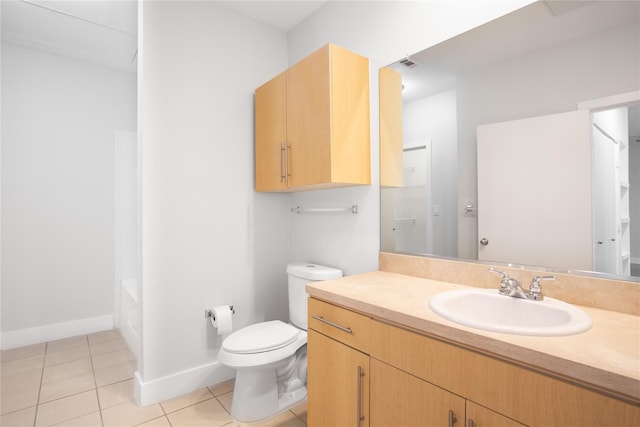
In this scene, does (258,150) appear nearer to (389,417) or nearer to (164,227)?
(164,227)

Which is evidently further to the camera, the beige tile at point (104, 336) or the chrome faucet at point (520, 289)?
the beige tile at point (104, 336)

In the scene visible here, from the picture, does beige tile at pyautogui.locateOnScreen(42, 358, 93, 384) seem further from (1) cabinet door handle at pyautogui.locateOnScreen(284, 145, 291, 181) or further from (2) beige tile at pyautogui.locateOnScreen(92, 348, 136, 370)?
(1) cabinet door handle at pyautogui.locateOnScreen(284, 145, 291, 181)

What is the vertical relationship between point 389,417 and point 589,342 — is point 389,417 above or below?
below

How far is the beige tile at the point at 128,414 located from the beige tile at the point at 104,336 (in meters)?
1.23

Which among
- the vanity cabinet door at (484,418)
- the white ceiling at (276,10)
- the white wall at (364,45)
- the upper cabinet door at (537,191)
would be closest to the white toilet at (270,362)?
the white wall at (364,45)

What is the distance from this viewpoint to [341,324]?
129 centimetres

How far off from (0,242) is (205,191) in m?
2.00

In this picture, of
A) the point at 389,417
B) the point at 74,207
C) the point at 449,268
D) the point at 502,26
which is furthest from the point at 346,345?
the point at 74,207

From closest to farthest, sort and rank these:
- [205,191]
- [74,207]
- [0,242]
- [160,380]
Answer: [160,380], [205,191], [0,242], [74,207]

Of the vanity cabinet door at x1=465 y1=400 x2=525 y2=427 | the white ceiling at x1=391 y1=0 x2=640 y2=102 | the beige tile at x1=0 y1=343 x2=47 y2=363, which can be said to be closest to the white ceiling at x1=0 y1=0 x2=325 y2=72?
the white ceiling at x1=391 y1=0 x2=640 y2=102

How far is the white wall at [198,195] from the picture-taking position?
1.93 m

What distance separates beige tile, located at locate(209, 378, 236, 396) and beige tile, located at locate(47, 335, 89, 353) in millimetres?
1460

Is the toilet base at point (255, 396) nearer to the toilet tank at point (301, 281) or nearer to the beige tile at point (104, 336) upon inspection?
the toilet tank at point (301, 281)

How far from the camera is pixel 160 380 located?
1944 millimetres
